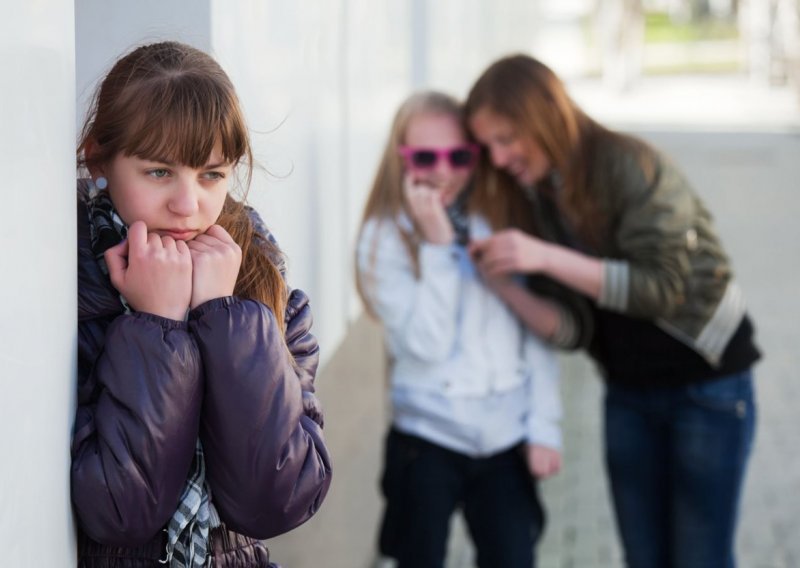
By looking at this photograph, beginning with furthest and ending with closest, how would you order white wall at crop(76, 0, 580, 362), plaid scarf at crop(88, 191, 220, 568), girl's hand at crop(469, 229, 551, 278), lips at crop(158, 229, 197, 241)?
1. girl's hand at crop(469, 229, 551, 278)
2. white wall at crop(76, 0, 580, 362)
3. lips at crop(158, 229, 197, 241)
4. plaid scarf at crop(88, 191, 220, 568)

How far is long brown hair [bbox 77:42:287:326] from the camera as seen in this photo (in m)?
2.01

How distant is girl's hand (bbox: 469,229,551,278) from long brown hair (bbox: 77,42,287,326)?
67.6 inches

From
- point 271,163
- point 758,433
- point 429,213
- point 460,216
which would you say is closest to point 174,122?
point 271,163

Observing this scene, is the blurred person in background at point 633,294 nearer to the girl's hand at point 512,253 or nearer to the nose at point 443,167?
the girl's hand at point 512,253

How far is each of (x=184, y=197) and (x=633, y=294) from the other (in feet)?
6.81

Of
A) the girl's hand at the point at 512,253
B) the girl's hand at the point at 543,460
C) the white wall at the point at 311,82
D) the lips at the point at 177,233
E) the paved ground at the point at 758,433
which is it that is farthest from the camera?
the paved ground at the point at 758,433

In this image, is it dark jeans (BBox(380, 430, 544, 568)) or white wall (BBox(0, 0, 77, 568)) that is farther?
dark jeans (BBox(380, 430, 544, 568))

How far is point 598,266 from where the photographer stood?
388 centimetres

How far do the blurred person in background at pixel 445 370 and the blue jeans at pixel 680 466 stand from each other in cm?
32

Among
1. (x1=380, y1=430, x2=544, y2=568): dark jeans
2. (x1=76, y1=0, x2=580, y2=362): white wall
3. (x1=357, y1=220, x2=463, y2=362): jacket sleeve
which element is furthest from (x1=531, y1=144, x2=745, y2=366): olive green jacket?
(x1=76, y1=0, x2=580, y2=362): white wall

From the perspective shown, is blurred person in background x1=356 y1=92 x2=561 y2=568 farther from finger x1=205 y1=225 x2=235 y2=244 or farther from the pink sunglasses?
finger x1=205 y1=225 x2=235 y2=244

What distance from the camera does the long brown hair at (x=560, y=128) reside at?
12.5 ft

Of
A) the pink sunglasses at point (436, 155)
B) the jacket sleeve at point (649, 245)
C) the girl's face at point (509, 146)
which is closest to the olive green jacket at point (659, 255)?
the jacket sleeve at point (649, 245)

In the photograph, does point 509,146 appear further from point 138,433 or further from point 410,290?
point 138,433
